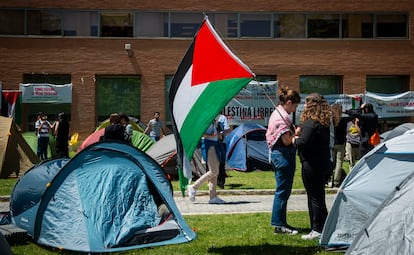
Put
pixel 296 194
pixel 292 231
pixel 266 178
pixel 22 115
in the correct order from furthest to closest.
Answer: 1. pixel 22 115
2. pixel 266 178
3. pixel 296 194
4. pixel 292 231

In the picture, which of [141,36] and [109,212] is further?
[141,36]

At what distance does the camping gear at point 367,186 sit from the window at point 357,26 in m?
23.9

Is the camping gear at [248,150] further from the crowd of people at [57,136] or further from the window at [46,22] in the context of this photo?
the window at [46,22]

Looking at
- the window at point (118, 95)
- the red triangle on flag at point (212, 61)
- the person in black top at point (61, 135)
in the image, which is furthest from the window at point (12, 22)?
the red triangle on flag at point (212, 61)

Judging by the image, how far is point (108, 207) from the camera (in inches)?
286

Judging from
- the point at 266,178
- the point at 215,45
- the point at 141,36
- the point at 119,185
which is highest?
the point at 141,36

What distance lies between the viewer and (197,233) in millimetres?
7992

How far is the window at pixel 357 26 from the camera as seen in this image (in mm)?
29594

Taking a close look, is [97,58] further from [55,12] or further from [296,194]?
[296,194]

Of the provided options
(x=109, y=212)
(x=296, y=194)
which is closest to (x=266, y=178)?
(x=296, y=194)

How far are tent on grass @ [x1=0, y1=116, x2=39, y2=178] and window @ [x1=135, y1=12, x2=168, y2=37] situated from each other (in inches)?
534

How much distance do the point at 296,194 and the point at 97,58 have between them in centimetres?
1824

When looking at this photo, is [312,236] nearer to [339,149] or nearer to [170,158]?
[339,149]

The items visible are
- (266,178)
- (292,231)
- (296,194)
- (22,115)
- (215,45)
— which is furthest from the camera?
(22,115)
